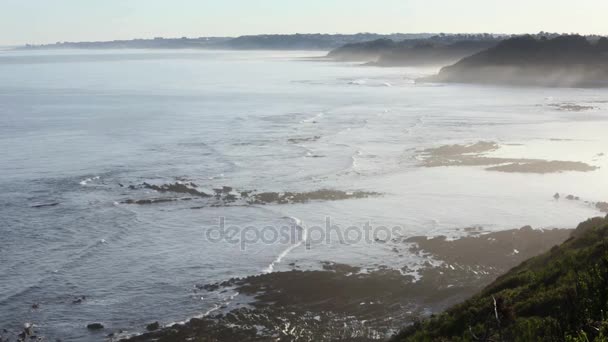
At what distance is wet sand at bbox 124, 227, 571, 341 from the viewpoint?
18016 mm

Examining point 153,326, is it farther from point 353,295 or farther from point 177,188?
point 177,188

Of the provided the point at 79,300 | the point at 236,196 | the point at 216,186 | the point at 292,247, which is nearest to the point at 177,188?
the point at 216,186

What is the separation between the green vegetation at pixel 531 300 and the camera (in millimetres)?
12180

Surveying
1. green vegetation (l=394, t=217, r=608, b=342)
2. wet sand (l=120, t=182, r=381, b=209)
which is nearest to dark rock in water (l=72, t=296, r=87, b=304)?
green vegetation (l=394, t=217, r=608, b=342)

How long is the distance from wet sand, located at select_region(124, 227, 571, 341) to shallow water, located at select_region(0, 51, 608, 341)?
0.84 m

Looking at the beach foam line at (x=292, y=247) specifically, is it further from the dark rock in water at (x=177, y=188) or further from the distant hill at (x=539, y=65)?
the distant hill at (x=539, y=65)

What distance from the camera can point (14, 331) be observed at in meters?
18.0

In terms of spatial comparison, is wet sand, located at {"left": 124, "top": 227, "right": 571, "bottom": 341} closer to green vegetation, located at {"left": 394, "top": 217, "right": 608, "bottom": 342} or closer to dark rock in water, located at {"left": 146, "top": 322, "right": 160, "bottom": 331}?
dark rock in water, located at {"left": 146, "top": 322, "right": 160, "bottom": 331}

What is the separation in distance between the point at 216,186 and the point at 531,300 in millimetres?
22596

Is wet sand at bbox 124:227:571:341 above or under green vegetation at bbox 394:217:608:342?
under

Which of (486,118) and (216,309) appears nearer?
(216,309)

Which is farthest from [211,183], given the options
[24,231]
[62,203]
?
[24,231]

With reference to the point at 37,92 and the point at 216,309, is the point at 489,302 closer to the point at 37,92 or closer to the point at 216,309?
the point at 216,309

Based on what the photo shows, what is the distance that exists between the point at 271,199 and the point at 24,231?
35.0 feet
